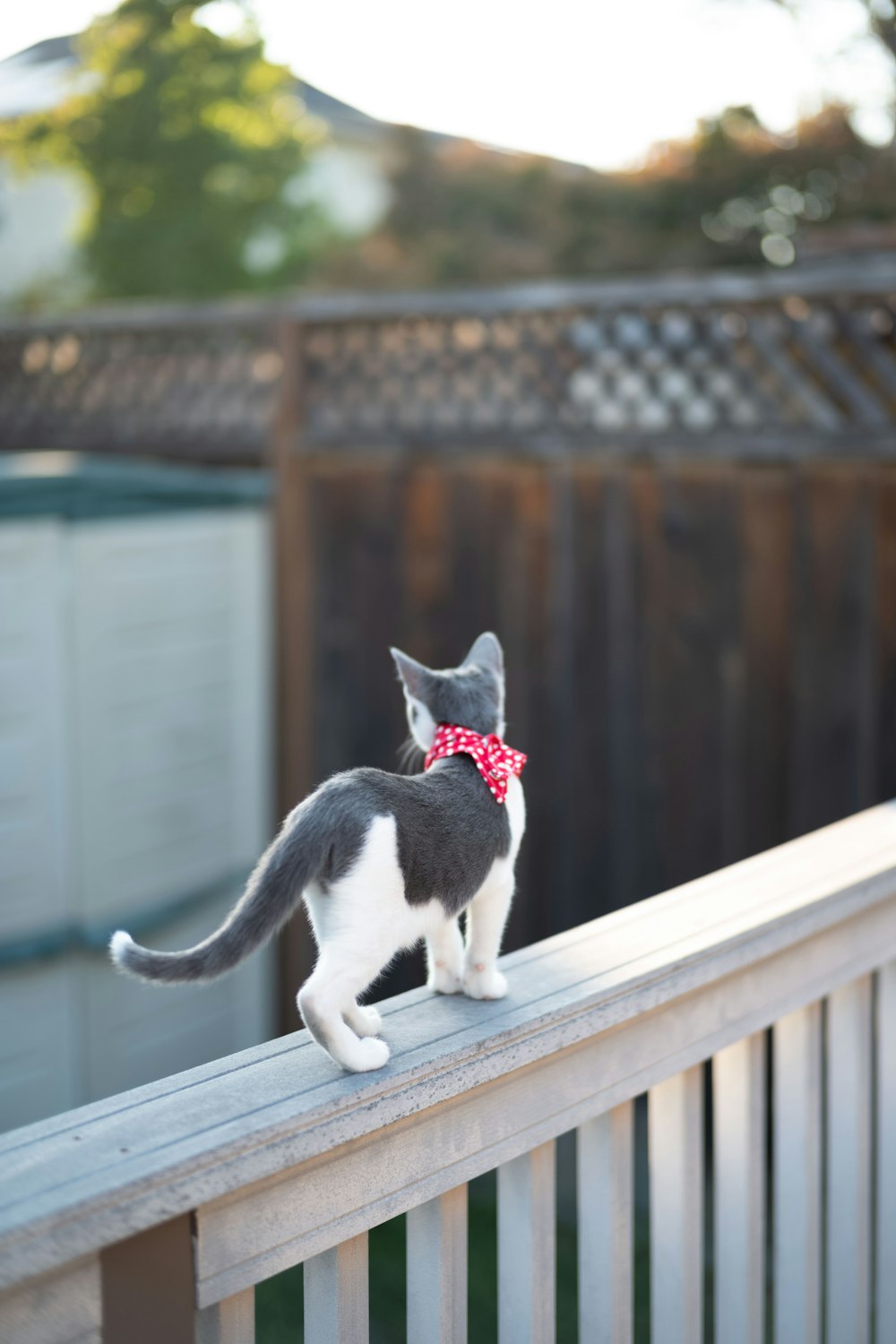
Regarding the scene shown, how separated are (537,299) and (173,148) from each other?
26.6ft

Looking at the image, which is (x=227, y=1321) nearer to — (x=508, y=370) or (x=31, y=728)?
(x=31, y=728)

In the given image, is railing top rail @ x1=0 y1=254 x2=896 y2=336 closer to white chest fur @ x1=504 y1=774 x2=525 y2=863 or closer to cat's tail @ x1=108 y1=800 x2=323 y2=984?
white chest fur @ x1=504 y1=774 x2=525 y2=863

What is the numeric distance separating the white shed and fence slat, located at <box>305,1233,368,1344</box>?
2.79 meters

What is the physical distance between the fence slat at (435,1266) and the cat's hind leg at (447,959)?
0.17m

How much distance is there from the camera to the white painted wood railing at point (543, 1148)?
31.3 inches

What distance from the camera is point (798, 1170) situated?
1.41 m

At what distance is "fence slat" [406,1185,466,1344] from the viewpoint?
3.42ft

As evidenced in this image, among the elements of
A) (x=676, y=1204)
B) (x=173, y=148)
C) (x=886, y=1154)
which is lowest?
(x=886, y=1154)

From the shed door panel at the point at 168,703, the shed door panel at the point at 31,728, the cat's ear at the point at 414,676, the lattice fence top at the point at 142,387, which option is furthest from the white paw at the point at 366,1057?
the lattice fence top at the point at 142,387

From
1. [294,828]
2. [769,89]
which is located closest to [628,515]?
[294,828]

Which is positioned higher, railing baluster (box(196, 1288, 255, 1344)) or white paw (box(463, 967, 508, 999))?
white paw (box(463, 967, 508, 999))

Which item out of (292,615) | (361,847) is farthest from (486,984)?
(292,615)

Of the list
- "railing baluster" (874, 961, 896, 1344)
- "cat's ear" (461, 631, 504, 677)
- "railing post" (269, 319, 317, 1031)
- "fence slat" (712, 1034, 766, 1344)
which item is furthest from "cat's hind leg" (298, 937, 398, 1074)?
"railing post" (269, 319, 317, 1031)

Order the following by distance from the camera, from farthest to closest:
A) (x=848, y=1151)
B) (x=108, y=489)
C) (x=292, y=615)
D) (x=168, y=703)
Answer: (x=292, y=615)
(x=168, y=703)
(x=108, y=489)
(x=848, y=1151)
